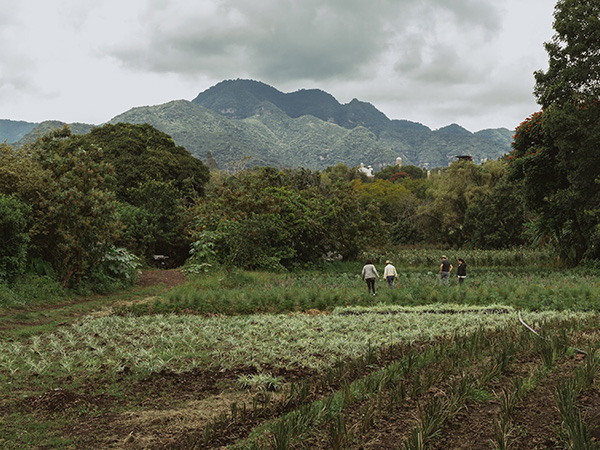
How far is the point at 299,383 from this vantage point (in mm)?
5469

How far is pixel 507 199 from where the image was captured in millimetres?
44531

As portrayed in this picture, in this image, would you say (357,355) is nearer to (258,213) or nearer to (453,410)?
(453,410)

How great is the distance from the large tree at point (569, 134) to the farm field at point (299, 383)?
13.2 m

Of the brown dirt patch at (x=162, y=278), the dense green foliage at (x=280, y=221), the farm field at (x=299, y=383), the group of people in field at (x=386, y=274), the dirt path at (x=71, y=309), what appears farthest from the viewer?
the dense green foliage at (x=280, y=221)

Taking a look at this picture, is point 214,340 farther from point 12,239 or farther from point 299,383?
point 12,239

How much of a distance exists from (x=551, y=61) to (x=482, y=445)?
24.1 meters

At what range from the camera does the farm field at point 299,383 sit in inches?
169

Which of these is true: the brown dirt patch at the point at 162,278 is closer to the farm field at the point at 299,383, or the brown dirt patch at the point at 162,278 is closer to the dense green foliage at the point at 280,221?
the dense green foliage at the point at 280,221

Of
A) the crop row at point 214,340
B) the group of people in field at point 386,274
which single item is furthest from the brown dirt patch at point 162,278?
the crop row at point 214,340

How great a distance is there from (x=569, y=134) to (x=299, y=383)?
2090cm

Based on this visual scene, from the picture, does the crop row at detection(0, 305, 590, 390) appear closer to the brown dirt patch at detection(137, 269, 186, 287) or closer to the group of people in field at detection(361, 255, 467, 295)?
the group of people in field at detection(361, 255, 467, 295)

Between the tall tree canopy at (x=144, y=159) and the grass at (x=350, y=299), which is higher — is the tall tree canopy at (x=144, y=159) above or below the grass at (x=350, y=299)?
above

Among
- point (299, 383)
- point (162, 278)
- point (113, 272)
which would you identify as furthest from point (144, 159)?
point (299, 383)

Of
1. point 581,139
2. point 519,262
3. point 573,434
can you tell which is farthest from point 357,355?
point 519,262
